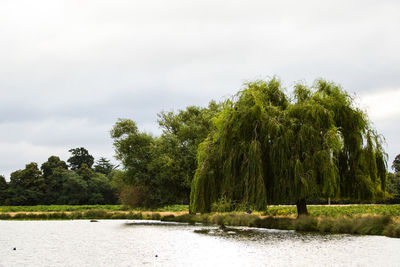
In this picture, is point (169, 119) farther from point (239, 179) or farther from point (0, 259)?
point (0, 259)

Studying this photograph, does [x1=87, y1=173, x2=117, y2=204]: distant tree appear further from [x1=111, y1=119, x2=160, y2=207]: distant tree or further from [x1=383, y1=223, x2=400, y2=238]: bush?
[x1=383, y1=223, x2=400, y2=238]: bush

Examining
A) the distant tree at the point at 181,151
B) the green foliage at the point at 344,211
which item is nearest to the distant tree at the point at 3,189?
the distant tree at the point at 181,151

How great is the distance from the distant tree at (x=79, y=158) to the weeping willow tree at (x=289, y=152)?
84.4 m

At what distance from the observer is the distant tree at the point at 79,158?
340ft

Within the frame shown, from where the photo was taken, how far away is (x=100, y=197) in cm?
7794

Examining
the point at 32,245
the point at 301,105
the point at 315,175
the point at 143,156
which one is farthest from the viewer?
the point at 143,156

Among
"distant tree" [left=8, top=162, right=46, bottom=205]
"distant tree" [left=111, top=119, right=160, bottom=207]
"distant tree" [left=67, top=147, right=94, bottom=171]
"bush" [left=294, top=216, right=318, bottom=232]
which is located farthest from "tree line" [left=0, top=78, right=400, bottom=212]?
"distant tree" [left=67, top=147, right=94, bottom=171]

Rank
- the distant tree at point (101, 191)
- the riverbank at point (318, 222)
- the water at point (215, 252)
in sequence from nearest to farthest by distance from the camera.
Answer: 1. the water at point (215, 252)
2. the riverbank at point (318, 222)
3. the distant tree at point (101, 191)

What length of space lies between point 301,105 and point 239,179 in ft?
18.6

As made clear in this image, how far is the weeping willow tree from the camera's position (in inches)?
874

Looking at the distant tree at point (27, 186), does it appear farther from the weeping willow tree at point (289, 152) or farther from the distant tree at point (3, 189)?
the weeping willow tree at point (289, 152)

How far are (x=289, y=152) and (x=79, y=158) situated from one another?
294ft

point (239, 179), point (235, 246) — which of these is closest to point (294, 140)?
point (239, 179)

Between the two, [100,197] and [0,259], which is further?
[100,197]
